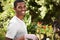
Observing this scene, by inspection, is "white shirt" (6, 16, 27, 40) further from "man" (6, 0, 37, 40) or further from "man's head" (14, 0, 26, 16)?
"man's head" (14, 0, 26, 16)

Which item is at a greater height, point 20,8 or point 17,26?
point 20,8

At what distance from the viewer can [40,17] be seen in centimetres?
536

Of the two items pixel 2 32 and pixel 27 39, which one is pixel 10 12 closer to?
pixel 2 32

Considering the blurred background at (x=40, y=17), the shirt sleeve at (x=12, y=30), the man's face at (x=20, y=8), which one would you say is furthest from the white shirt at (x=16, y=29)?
the blurred background at (x=40, y=17)

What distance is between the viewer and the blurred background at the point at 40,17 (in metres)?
5.02

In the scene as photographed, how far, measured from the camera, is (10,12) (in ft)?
17.1

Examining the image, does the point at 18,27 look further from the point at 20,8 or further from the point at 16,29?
the point at 20,8

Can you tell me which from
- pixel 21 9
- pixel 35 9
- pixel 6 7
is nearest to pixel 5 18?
pixel 6 7

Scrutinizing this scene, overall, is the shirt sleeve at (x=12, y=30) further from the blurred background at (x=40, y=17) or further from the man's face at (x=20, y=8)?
the blurred background at (x=40, y=17)

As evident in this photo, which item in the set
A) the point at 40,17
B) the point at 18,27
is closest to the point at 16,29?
the point at 18,27

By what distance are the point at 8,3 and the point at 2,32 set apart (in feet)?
2.86

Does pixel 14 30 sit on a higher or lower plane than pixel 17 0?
lower

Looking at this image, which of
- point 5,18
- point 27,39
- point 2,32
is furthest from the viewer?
point 5,18

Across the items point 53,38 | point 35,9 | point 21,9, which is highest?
point 21,9
